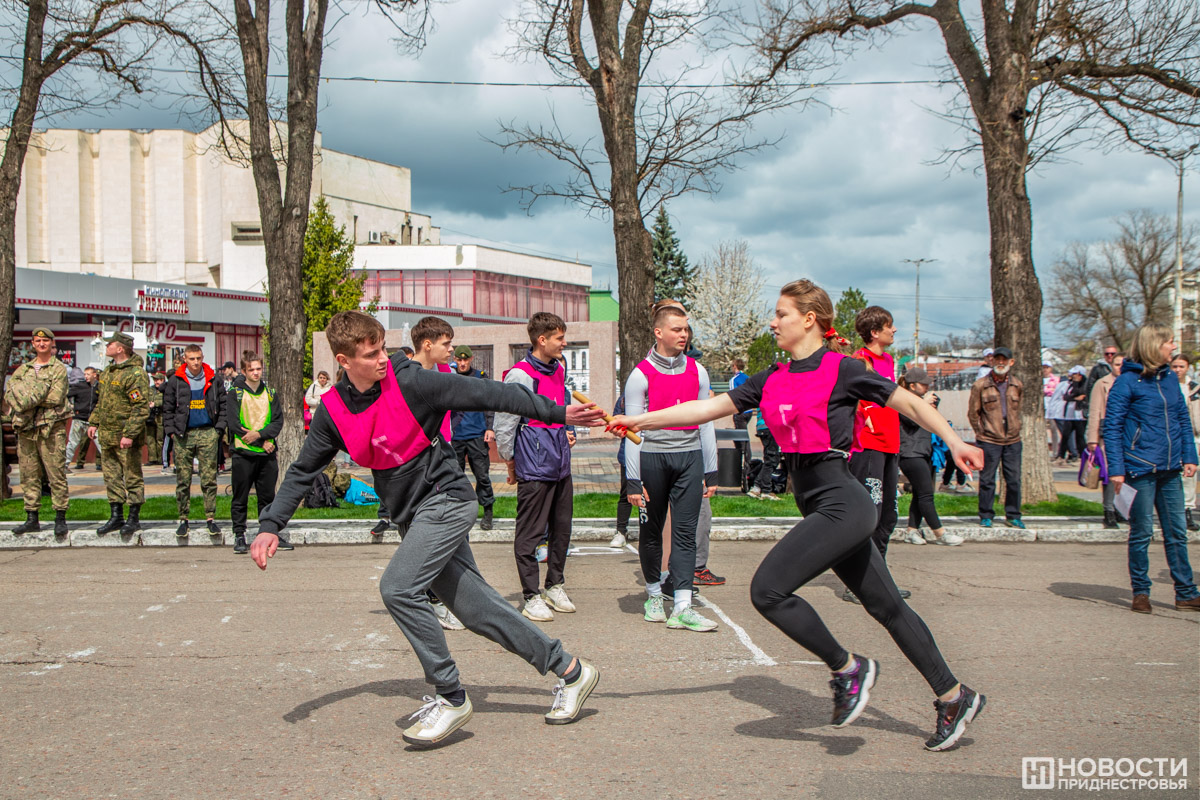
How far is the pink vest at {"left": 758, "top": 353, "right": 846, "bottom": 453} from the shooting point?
13.8ft

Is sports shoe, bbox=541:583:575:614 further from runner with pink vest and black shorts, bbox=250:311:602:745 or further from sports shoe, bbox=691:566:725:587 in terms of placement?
runner with pink vest and black shorts, bbox=250:311:602:745

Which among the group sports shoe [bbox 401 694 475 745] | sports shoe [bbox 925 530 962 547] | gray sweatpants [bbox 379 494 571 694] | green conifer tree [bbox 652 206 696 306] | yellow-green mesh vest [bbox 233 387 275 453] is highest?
green conifer tree [bbox 652 206 696 306]

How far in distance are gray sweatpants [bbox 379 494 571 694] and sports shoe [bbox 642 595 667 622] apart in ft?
7.08

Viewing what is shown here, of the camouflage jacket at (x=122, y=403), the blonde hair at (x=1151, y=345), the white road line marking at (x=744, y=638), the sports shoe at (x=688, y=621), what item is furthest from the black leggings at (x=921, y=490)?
the camouflage jacket at (x=122, y=403)

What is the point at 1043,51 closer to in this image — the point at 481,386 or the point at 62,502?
the point at 481,386

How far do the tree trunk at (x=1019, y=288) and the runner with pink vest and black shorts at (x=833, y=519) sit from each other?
8.83 m

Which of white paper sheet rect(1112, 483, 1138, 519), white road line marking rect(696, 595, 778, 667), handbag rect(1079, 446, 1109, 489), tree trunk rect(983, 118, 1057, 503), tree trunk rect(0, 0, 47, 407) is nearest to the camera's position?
white road line marking rect(696, 595, 778, 667)

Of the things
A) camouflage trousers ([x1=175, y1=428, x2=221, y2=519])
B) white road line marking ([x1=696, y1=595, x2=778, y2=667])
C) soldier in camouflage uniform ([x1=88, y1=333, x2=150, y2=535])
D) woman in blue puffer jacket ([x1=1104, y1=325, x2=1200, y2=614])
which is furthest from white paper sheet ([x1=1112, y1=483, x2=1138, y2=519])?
soldier in camouflage uniform ([x1=88, y1=333, x2=150, y2=535])

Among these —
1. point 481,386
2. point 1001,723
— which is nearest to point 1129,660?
point 1001,723

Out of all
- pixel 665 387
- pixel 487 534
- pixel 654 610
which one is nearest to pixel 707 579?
pixel 654 610

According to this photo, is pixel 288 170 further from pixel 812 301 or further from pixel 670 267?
pixel 670 267

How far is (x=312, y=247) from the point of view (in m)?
34.6

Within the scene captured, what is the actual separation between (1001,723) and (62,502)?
9398mm

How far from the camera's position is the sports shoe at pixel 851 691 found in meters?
4.17
